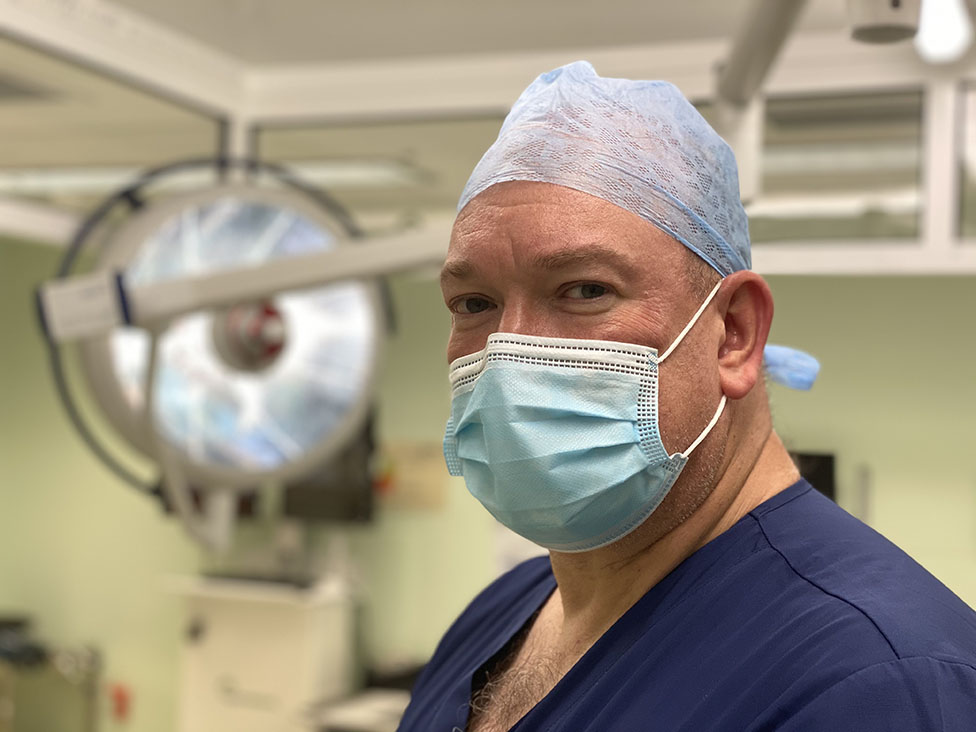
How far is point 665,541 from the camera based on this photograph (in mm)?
933

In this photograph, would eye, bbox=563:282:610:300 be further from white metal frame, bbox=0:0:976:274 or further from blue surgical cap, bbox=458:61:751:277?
white metal frame, bbox=0:0:976:274

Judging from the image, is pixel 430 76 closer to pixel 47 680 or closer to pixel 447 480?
pixel 447 480

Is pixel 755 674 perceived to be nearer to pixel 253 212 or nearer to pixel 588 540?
pixel 588 540

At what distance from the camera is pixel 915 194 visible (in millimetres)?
1937

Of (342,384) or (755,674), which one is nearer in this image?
(755,674)

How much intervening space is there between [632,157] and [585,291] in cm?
12

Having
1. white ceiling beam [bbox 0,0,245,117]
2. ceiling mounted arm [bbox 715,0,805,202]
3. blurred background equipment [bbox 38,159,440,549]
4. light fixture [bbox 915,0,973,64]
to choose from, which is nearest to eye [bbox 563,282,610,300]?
ceiling mounted arm [bbox 715,0,805,202]

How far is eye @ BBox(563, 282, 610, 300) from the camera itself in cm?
89

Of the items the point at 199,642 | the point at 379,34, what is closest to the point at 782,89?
the point at 379,34

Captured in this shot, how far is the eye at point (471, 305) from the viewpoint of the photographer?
3.15 ft

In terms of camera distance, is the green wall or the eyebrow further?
the green wall

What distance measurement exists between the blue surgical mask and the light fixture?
0.78 metres

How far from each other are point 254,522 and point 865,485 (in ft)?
8.54

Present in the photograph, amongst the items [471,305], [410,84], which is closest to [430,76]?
[410,84]
